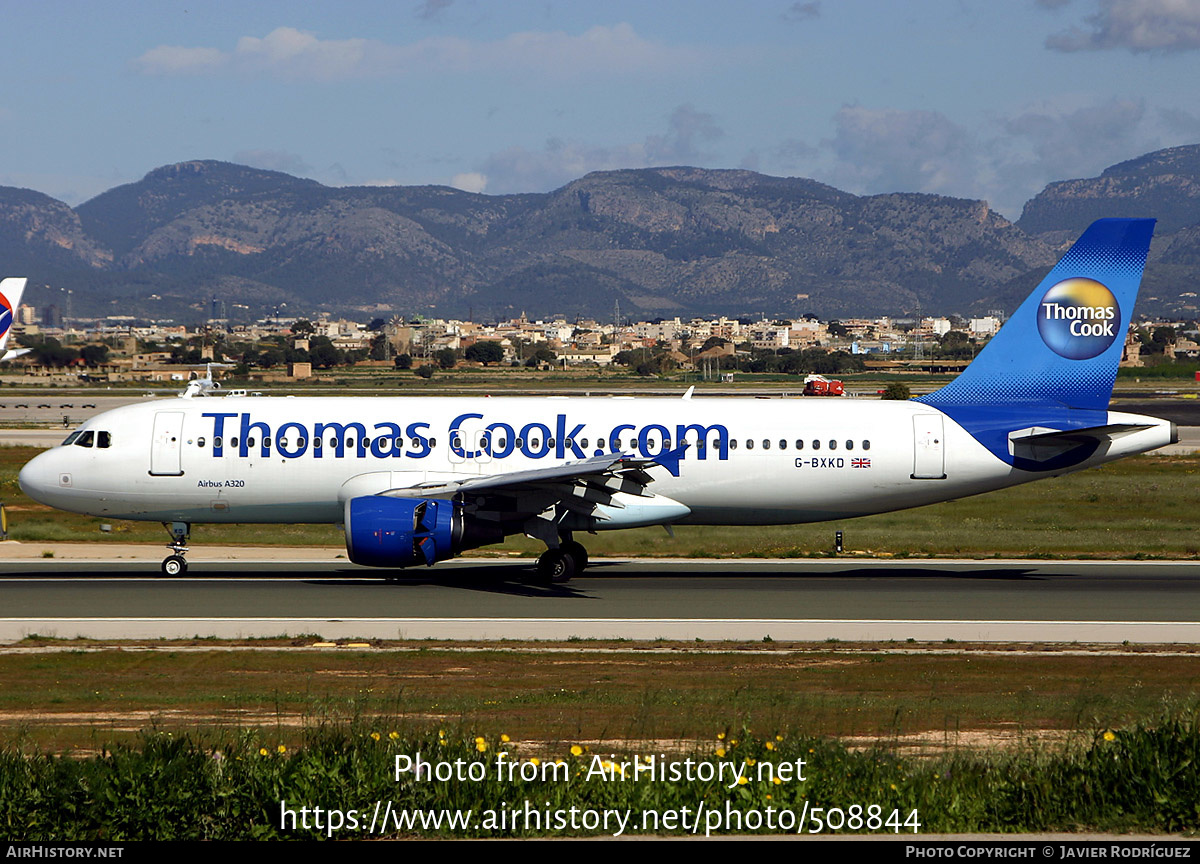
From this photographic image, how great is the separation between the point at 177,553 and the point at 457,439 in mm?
7864

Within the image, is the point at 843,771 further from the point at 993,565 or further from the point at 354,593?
the point at 993,565

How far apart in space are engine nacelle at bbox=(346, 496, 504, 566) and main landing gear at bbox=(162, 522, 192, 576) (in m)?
5.65

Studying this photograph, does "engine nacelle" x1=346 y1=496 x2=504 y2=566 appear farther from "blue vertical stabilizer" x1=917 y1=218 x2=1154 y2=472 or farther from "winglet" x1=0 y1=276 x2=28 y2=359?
"winglet" x1=0 y1=276 x2=28 y2=359

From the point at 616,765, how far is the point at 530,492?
16.9 m

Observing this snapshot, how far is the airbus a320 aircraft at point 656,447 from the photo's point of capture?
30828mm

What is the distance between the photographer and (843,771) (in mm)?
12422

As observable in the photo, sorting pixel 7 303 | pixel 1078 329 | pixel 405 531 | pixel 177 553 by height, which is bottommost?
pixel 177 553

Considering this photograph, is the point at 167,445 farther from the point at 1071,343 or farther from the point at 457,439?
the point at 1071,343

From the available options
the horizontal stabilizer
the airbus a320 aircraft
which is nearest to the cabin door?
the airbus a320 aircraft

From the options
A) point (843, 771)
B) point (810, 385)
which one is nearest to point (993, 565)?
point (843, 771)

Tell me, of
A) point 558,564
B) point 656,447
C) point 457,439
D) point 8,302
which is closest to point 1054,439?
point 656,447

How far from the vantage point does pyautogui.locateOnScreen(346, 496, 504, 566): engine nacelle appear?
2819cm

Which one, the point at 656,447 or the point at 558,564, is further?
the point at 656,447

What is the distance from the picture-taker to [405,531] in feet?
92.6
